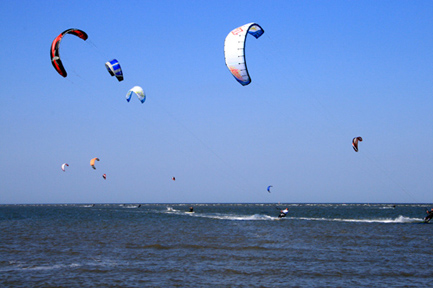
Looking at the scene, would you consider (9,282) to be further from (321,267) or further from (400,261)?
(400,261)

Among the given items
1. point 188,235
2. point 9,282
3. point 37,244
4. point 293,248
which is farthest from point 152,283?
point 188,235

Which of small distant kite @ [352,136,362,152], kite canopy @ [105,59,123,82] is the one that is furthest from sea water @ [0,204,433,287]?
kite canopy @ [105,59,123,82]

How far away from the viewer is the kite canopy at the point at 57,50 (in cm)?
2016

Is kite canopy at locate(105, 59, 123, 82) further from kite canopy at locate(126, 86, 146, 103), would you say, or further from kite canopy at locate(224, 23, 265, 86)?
kite canopy at locate(224, 23, 265, 86)

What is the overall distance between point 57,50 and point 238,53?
8.35 metres

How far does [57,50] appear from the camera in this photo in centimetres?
2038

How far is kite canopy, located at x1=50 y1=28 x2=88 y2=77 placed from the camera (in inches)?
794

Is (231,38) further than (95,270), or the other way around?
(231,38)

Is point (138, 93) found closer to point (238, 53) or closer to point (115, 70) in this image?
point (115, 70)

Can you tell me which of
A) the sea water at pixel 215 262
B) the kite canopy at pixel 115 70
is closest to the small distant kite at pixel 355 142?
the sea water at pixel 215 262

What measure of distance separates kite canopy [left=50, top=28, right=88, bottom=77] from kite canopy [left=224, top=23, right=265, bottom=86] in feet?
22.3

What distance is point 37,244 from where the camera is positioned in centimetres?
2131

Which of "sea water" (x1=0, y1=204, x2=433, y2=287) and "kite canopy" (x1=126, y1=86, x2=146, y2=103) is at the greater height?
"kite canopy" (x1=126, y1=86, x2=146, y2=103)

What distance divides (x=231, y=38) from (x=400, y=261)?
36.7 ft
